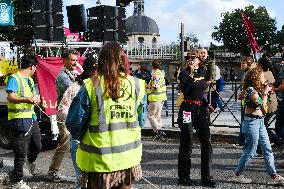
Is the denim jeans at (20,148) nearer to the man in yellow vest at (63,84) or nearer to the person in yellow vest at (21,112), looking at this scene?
the person in yellow vest at (21,112)

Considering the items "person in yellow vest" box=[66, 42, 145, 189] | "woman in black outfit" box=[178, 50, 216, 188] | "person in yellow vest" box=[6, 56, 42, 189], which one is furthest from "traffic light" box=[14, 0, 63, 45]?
"person in yellow vest" box=[66, 42, 145, 189]

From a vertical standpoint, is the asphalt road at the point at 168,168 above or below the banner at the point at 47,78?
below

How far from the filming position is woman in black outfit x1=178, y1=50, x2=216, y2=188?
21.2 feet

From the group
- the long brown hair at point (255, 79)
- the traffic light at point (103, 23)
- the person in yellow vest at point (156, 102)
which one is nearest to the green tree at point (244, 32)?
the traffic light at point (103, 23)

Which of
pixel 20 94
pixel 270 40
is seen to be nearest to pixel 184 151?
pixel 20 94

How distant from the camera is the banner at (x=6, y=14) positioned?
15195 millimetres

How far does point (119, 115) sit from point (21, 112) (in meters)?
2.99

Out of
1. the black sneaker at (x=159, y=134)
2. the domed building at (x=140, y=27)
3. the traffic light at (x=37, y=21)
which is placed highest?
the domed building at (x=140, y=27)

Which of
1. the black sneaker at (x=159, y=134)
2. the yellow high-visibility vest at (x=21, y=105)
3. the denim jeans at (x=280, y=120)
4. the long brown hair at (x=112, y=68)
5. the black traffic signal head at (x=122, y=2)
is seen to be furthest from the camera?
the black traffic signal head at (x=122, y=2)

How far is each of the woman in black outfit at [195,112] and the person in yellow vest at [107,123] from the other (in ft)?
8.87

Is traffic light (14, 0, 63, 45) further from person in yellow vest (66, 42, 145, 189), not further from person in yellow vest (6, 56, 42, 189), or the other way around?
person in yellow vest (66, 42, 145, 189)

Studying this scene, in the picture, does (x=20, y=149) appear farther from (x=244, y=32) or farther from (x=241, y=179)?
(x=244, y=32)

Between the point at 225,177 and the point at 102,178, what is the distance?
3.61 m

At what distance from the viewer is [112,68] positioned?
12.2 ft
